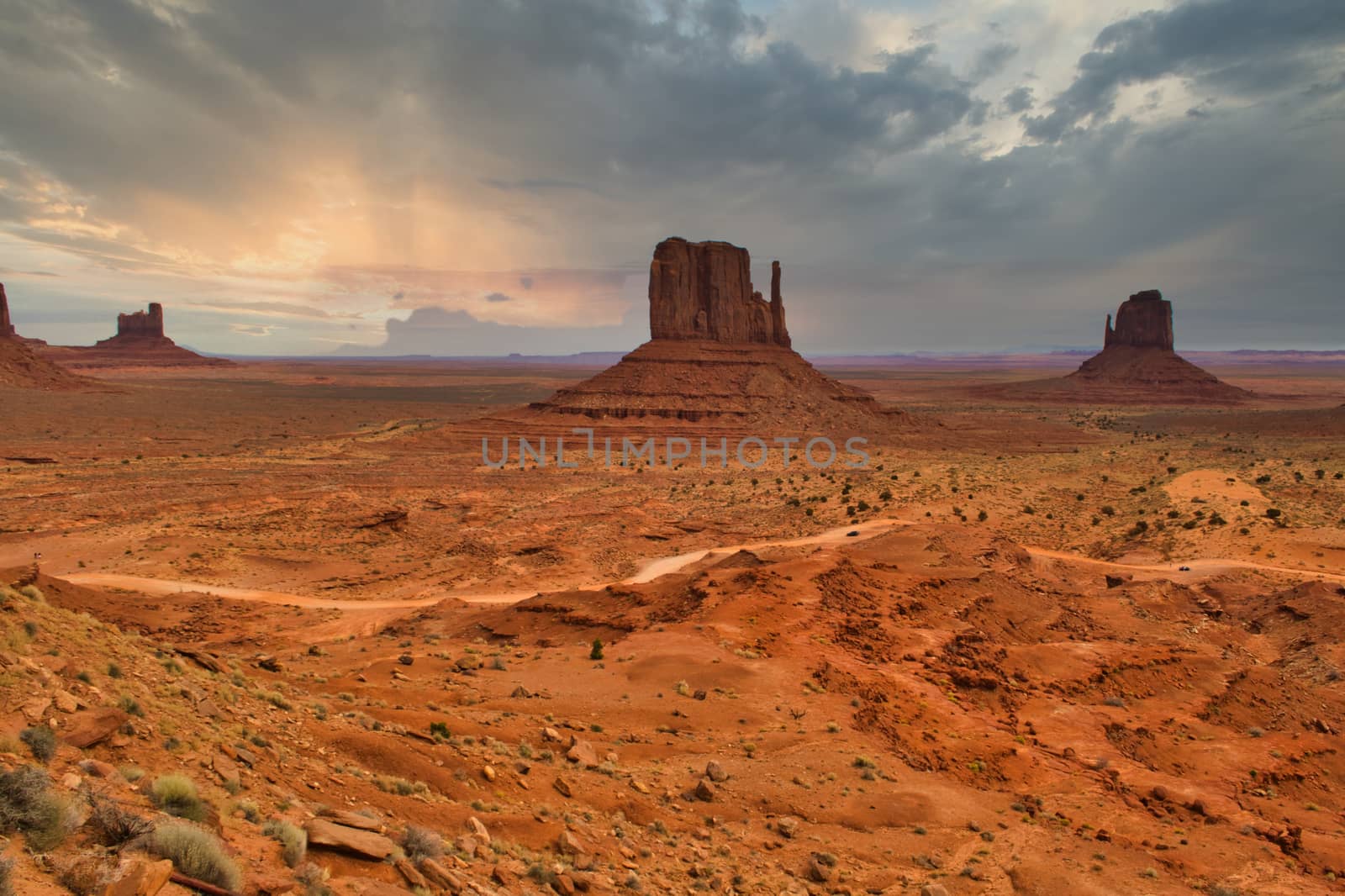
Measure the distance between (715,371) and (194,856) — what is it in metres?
82.2

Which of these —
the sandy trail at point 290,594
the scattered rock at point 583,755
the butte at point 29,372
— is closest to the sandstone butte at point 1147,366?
the sandy trail at point 290,594

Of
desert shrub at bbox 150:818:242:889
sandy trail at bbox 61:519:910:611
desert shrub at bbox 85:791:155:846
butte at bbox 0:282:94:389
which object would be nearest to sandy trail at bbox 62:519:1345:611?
sandy trail at bbox 61:519:910:611

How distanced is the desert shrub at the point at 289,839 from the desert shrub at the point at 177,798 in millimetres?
597

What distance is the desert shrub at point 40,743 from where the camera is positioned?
21.5 ft

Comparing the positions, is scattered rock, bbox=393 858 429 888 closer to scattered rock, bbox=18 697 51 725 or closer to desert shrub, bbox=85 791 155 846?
desert shrub, bbox=85 791 155 846

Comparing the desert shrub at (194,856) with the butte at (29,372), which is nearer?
the desert shrub at (194,856)

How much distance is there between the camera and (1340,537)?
2870 cm

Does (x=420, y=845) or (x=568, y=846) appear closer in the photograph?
(x=420, y=845)

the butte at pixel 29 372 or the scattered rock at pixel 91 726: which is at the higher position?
the butte at pixel 29 372

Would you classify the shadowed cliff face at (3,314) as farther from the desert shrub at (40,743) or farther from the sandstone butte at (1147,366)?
the sandstone butte at (1147,366)

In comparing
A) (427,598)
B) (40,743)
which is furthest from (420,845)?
(427,598)

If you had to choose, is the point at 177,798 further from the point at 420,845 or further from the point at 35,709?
the point at 420,845

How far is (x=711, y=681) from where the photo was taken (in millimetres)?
16500

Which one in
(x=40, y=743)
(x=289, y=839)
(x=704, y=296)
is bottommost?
(x=289, y=839)
